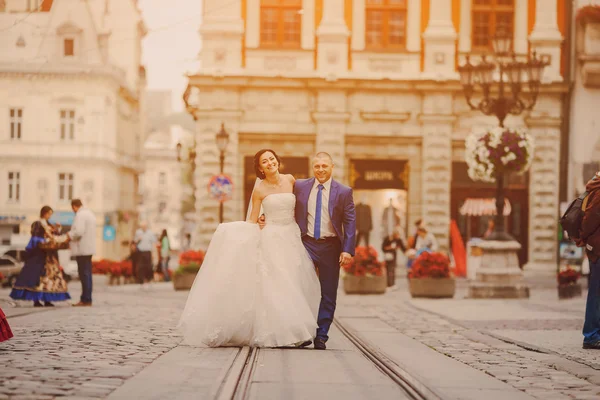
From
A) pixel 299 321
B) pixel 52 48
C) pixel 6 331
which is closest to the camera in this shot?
pixel 6 331

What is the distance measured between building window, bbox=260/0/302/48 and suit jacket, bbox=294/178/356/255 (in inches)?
891

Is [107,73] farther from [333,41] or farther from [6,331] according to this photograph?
[6,331]

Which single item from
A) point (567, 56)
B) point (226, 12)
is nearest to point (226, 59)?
point (226, 12)

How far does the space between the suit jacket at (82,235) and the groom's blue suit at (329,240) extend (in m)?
7.99

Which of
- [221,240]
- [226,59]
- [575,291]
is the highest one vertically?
A: [226,59]

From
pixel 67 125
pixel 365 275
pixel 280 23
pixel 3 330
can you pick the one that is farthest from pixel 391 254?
pixel 3 330

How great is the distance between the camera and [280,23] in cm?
3353

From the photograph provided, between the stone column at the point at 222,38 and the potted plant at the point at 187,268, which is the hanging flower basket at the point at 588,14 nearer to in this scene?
the stone column at the point at 222,38

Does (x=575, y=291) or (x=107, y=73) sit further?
(x=107, y=73)

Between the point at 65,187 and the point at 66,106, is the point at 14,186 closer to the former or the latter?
the point at 65,187

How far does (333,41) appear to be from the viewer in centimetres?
3338

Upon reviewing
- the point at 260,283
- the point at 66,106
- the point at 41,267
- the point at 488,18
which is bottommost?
the point at 41,267

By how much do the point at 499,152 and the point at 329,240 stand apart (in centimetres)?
1107

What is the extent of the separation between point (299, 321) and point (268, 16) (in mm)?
23746
